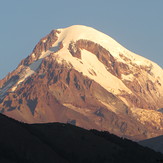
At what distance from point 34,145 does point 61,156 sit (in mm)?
6918

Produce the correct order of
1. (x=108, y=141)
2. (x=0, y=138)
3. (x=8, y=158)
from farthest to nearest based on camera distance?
(x=108, y=141) < (x=0, y=138) < (x=8, y=158)

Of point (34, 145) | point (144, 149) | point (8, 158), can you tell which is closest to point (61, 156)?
point (34, 145)

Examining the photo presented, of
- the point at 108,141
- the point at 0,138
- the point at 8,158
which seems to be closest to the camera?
the point at 8,158

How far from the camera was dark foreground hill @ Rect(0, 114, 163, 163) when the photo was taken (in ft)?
485

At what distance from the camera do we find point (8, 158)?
14225 centimetres

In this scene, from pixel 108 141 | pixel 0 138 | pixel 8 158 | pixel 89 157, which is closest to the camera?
pixel 8 158

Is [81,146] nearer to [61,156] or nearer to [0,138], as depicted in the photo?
[61,156]

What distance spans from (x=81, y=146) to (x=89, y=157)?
18.0 feet

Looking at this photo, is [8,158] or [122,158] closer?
[8,158]

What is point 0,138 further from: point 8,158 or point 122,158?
point 122,158

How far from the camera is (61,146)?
165m

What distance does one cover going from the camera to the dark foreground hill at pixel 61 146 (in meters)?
148

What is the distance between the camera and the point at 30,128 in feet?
559

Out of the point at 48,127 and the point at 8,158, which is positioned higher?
the point at 48,127
